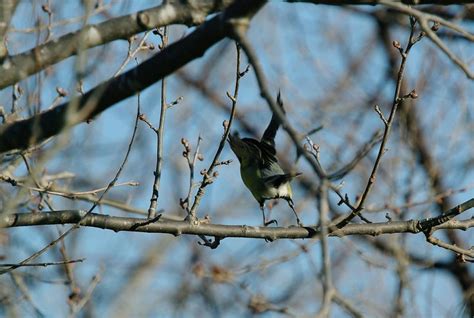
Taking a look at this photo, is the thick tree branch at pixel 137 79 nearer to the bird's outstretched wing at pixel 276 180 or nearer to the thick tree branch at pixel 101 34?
the thick tree branch at pixel 101 34

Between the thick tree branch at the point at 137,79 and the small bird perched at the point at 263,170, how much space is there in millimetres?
1804

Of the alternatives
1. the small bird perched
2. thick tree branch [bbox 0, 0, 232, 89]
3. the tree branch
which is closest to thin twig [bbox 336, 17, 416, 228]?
the tree branch

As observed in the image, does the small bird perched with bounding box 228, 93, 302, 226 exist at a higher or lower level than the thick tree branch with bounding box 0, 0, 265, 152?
higher

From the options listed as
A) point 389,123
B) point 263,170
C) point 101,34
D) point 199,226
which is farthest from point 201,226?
point 263,170

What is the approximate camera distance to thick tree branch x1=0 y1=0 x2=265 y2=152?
2.33 m

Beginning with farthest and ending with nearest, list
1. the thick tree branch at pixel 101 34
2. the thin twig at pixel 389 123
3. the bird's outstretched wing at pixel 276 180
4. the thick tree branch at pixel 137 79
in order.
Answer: the bird's outstretched wing at pixel 276 180
the thin twig at pixel 389 123
the thick tree branch at pixel 101 34
the thick tree branch at pixel 137 79

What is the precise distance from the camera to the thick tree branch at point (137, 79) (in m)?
2.33

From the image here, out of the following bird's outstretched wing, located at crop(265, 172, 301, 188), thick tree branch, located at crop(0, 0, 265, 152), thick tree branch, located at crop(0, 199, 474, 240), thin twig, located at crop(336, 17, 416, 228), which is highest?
bird's outstretched wing, located at crop(265, 172, 301, 188)

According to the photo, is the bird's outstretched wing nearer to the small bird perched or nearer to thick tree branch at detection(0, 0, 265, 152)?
the small bird perched

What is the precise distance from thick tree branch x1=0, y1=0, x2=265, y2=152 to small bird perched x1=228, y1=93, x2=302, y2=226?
180 cm

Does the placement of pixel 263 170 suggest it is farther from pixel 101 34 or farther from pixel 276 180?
pixel 101 34

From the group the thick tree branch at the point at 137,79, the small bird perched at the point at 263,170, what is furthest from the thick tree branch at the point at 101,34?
the small bird perched at the point at 263,170

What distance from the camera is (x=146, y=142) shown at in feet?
30.4

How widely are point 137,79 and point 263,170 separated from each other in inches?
83.9
